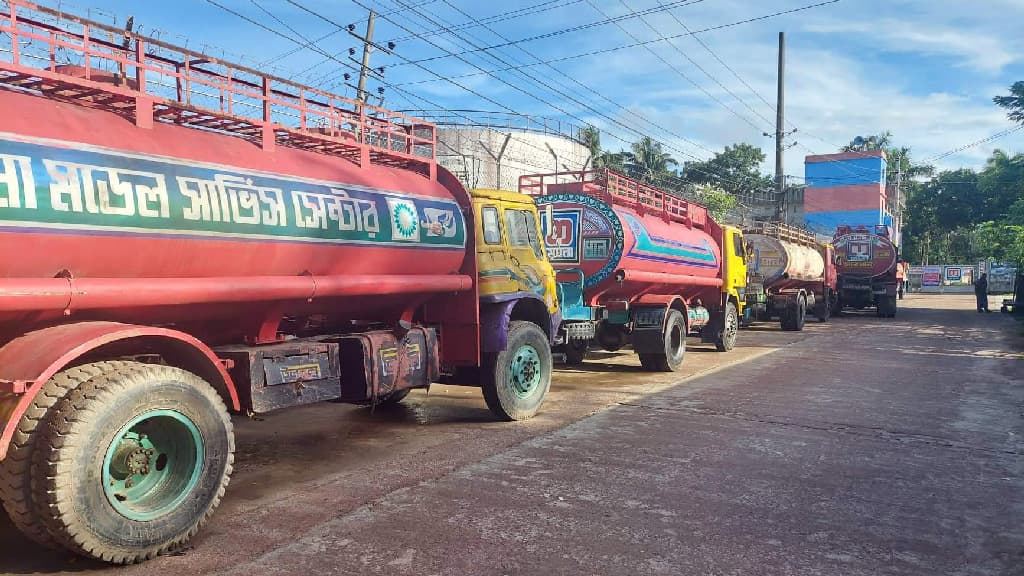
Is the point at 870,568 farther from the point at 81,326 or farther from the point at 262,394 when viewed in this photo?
the point at 81,326

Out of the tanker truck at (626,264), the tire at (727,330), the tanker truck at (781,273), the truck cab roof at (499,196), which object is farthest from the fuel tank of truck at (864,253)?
the truck cab roof at (499,196)

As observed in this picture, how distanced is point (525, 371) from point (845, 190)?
53.9 m

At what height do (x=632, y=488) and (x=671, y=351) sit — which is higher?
(x=671, y=351)

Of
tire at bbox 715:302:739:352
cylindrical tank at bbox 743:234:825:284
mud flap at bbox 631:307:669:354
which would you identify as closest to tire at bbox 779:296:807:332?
cylindrical tank at bbox 743:234:825:284

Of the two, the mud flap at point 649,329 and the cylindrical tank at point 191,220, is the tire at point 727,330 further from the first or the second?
the cylindrical tank at point 191,220

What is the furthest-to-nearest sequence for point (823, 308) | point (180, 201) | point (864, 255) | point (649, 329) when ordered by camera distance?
point (864, 255), point (823, 308), point (649, 329), point (180, 201)

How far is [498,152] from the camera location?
36344 mm

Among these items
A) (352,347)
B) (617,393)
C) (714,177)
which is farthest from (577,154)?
(352,347)

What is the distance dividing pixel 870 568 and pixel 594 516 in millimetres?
1626

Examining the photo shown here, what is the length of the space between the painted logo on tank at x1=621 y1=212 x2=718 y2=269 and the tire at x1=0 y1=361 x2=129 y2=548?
8.10m

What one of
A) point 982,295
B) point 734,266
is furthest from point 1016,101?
point 734,266

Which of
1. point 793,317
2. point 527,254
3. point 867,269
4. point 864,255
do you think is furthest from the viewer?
point 864,255

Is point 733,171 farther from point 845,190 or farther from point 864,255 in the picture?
point 864,255

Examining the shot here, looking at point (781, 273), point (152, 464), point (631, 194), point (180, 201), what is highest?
point (631, 194)
